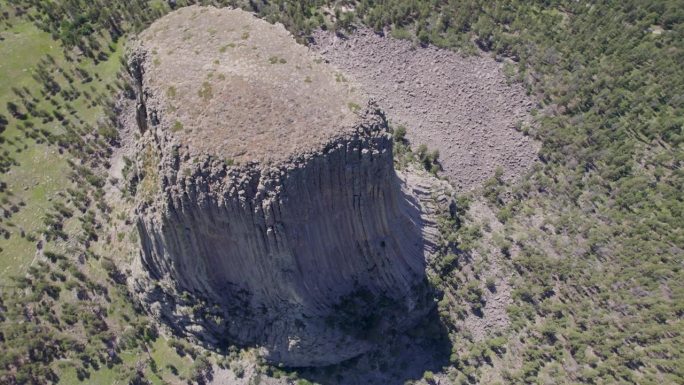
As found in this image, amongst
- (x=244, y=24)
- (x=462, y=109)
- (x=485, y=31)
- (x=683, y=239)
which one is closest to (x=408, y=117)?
(x=462, y=109)

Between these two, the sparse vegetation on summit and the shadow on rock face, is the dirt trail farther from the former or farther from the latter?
the shadow on rock face

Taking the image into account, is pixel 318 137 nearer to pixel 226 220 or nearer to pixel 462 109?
pixel 226 220

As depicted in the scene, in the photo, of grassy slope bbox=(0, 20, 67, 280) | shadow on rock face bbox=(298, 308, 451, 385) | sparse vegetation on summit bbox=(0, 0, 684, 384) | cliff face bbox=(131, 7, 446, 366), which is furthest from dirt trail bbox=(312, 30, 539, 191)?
grassy slope bbox=(0, 20, 67, 280)

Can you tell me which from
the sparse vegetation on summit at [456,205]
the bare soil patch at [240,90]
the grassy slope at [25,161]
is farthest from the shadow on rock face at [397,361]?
the grassy slope at [25,161]

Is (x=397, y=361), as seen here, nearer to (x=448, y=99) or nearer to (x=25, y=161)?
(x=448, y=99)

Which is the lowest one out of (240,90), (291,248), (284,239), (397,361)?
(397,361)

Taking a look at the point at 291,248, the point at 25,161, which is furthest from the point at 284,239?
the point at 25,161

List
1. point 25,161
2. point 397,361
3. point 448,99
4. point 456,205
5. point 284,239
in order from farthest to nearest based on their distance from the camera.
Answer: point 448,99 < point 25,161 < point 456,205 < point 397,361 < point 284,239
